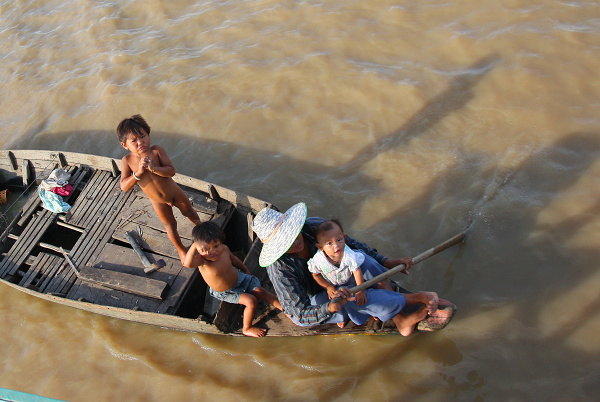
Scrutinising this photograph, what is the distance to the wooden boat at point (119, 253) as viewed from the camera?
454 cm

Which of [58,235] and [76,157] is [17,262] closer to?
[58,235]

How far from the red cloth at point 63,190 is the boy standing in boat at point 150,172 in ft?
6.38

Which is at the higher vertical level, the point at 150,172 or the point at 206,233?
the point at 150,172

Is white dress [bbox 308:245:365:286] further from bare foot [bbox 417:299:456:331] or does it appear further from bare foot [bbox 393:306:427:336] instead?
bare foot [bbox 417:299:456:331]

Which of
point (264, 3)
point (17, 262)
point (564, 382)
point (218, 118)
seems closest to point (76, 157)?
point (17, 262)

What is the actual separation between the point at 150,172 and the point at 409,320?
287 cm

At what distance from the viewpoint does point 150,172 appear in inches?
179

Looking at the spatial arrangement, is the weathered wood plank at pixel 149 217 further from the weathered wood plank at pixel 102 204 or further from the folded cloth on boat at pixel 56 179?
the folded cloth on boat at pixel 56 179

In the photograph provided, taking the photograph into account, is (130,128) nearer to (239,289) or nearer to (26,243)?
(239,289)

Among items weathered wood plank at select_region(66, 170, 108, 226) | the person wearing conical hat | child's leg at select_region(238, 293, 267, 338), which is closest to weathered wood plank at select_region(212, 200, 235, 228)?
child's leg at select_region(238, 293, 267, 338)

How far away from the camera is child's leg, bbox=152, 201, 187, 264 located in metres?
4.76

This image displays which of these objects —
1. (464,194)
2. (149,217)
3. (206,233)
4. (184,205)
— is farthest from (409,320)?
(149,217)

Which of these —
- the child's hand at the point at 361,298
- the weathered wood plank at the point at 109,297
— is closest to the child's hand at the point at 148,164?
the weathered wood plank at the point at 109,297

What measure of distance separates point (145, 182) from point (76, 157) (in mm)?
2428
